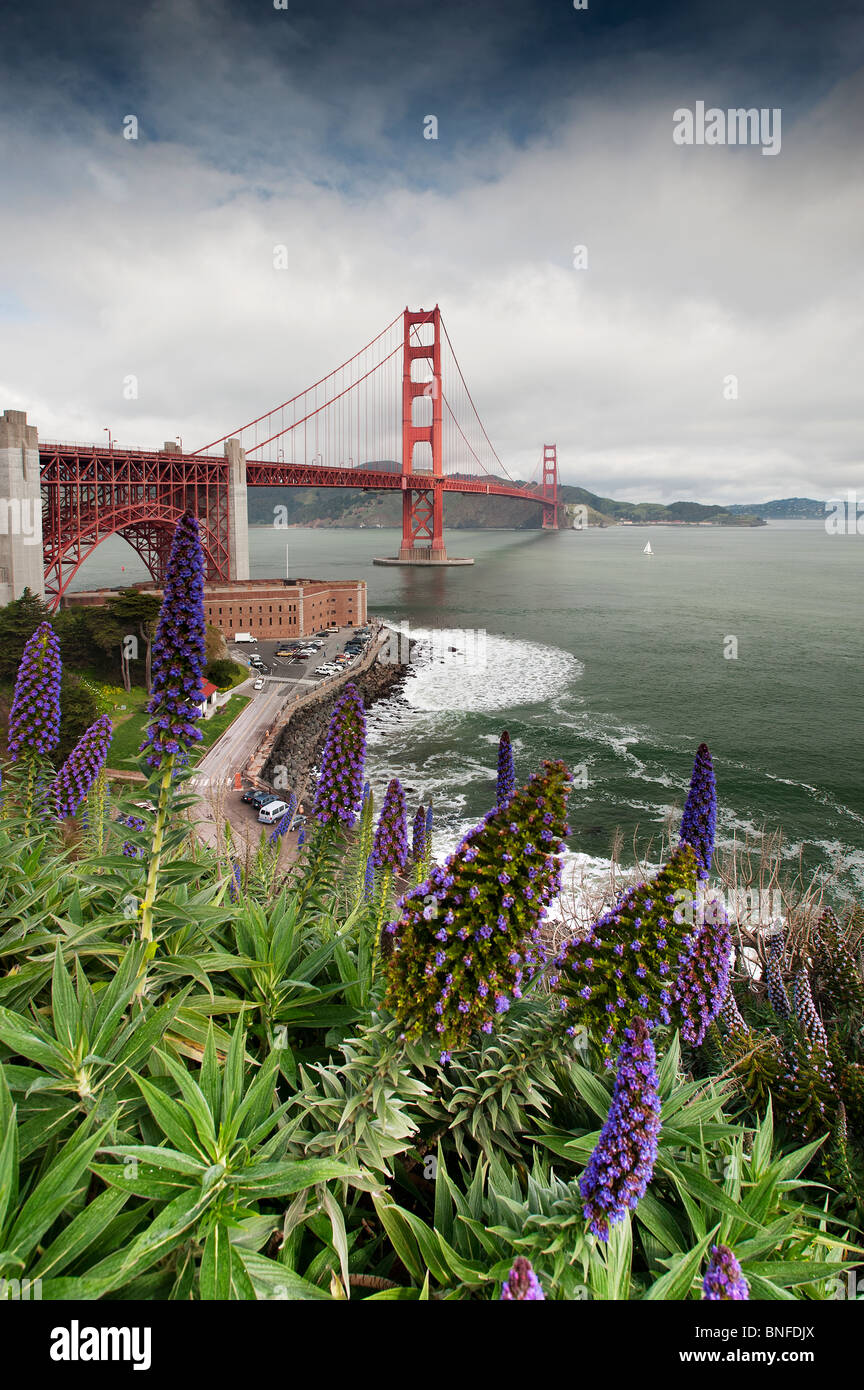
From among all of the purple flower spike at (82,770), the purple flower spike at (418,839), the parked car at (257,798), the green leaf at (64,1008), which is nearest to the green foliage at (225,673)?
the parked car at (257,798)

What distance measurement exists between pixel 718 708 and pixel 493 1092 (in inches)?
1729

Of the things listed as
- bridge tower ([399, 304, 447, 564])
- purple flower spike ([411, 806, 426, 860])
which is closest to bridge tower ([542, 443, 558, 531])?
bridge tower ([399, 304, 447, 564])

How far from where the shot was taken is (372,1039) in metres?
2.69

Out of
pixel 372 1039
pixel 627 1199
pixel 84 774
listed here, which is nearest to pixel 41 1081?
pixel 372 1039

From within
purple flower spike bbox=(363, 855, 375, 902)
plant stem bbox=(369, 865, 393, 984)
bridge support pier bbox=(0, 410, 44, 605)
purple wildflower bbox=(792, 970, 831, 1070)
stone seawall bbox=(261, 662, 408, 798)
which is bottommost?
stone seawall bbox=(261, 662, 408, 798)

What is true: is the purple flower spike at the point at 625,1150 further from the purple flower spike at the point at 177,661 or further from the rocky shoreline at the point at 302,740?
the rocky shoreline at the point at 302,740

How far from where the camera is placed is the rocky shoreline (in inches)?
1310

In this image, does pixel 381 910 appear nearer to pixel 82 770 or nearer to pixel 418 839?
pixel 418 839

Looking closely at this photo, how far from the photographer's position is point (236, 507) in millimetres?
62219

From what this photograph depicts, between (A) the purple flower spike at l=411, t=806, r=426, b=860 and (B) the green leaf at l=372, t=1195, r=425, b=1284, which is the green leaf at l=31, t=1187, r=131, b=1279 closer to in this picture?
(B) the green leaf at l=372, t=1195, r=425, b=1284

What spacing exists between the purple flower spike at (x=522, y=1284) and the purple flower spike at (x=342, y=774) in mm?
2844

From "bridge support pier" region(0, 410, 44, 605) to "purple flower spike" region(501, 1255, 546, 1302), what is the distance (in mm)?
45795
